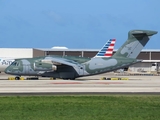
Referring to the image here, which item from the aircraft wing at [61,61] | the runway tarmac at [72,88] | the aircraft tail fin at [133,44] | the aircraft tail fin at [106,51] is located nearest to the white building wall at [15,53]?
the aircraft tail fin at [106,51]

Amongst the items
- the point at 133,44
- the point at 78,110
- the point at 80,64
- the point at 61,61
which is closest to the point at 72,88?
the point at 78,110

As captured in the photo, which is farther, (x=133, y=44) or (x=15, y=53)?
(x=15, y=53)

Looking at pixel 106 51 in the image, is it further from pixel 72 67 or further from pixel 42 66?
pixel 42 66

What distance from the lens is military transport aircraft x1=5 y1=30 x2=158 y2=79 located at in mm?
51406

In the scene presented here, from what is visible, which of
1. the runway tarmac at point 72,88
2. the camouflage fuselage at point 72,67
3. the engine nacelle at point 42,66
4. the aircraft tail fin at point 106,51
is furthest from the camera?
the aircraft tail fin at point 106,51

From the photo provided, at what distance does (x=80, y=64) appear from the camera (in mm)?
52219

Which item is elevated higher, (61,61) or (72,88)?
(61,61)

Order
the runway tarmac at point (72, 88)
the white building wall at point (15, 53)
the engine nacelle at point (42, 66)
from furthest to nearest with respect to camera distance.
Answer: the white building wall at point (15, 53) → the engine nacelle at point (42, 66) → the runway tarmac at point (72, 88)

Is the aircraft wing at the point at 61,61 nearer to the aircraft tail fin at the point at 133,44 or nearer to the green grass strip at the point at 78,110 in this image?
the aircraft tail fin at the point at 133,44

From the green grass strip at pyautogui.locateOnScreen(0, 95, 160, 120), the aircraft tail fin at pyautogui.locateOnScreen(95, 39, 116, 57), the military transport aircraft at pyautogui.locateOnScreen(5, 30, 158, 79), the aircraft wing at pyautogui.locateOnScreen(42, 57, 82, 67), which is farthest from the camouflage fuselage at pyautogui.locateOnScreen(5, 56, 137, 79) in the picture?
the green grass strip at pyautogui.locateOnScreen(0, 95, 160, 120)

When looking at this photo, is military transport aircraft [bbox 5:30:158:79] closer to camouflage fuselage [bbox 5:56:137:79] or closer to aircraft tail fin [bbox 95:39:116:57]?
camouflage fuselage [bbox 5:56:137:79]

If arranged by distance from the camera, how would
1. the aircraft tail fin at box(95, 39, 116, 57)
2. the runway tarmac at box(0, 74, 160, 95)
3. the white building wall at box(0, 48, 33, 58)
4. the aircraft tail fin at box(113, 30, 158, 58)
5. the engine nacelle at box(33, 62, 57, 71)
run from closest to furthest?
the runway tarmac at box(0, 74, 160, 95)
the engine nacelle at box(33, 62, 57, 71)
the aircraft tail fin at box(113, 30, 158, 58)
the aircraft tail fin at box(95, 39, 116, 57)
the white building wall at box(0, 48, 33, 58)

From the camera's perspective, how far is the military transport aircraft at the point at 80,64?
169ft

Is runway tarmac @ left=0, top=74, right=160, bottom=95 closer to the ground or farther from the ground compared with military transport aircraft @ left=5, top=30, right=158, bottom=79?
closer to the ground
